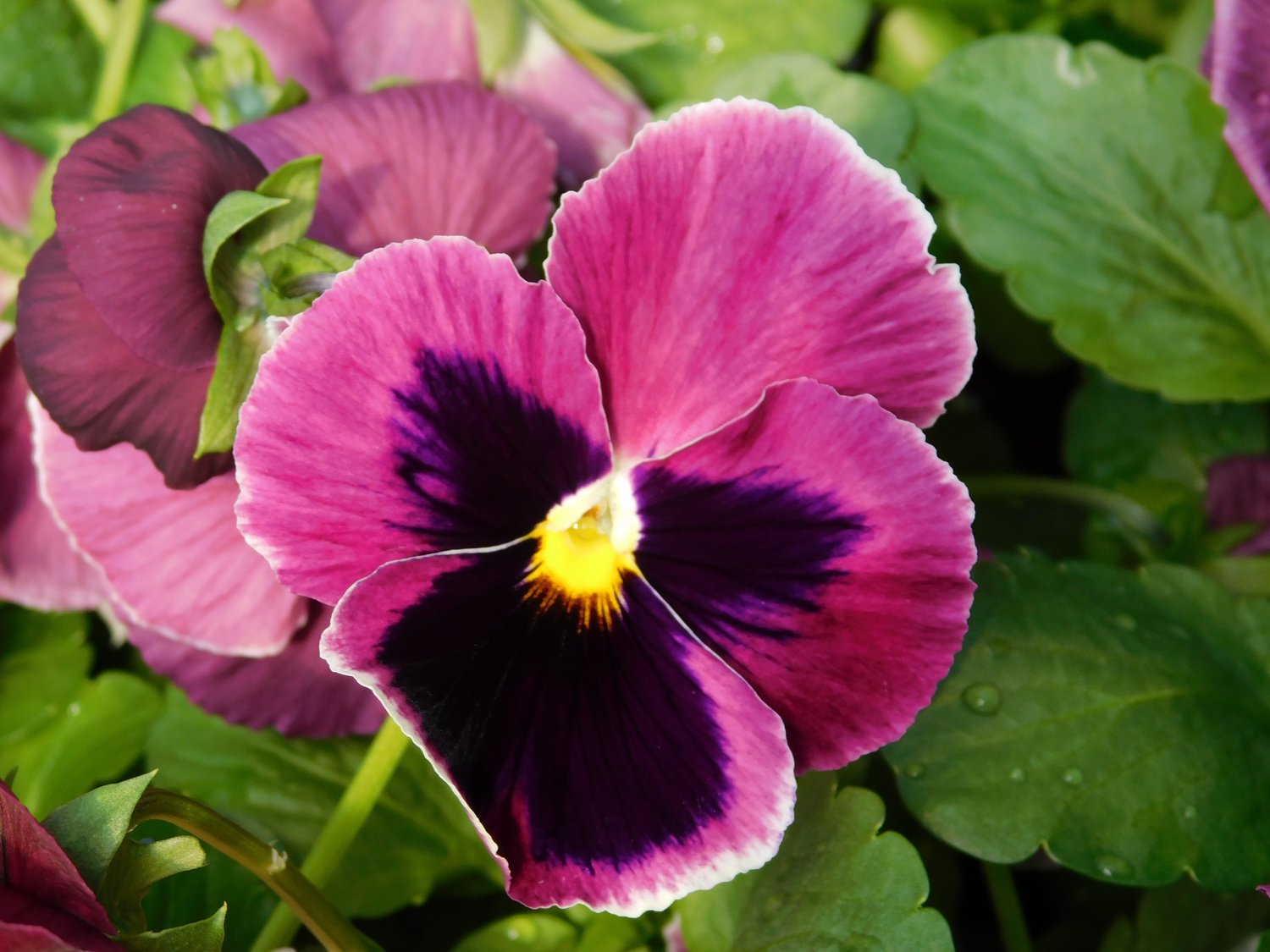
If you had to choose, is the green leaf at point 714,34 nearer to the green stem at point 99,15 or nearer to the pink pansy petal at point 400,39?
the pink pansy petal at point 400,39

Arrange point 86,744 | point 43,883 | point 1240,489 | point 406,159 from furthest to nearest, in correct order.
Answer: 1. point 1240,489
2. point 86,744
3. point 406,159
4. point 43,883

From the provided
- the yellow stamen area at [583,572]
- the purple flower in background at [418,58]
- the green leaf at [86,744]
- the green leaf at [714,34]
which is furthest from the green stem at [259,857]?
the green leaf at [714,34]

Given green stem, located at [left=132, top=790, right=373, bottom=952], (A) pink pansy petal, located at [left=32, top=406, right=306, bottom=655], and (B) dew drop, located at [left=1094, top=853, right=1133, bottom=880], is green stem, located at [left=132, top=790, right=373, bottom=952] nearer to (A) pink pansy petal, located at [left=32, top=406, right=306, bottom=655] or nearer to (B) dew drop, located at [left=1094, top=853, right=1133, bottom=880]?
(A) pink pansy petal, located at [left=32, top=406, right=306, bottom=655]

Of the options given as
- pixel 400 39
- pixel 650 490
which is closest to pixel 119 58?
pixel 400 39

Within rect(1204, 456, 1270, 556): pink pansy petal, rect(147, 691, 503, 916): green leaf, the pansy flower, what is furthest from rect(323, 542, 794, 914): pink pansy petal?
rect(1204, 456, 1270, 556): pink pansy petal

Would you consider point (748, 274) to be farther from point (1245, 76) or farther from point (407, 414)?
point (1245, 76)

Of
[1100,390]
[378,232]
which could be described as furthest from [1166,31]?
[378,232]
